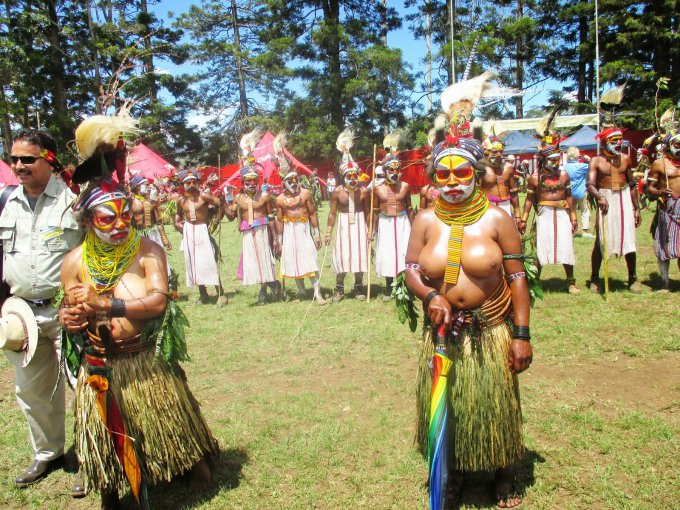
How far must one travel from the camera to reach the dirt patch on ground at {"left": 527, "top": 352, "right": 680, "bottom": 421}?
436 cm

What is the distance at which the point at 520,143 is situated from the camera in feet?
77.1

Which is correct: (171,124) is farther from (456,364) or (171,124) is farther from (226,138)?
(456,364)

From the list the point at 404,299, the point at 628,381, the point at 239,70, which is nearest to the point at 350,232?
the point at 628,381

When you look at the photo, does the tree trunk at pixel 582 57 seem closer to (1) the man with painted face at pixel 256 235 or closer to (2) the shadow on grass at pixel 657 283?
Answer: (2) the shadow on grass at pixel 657 283

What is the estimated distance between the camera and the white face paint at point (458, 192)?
9.86ft

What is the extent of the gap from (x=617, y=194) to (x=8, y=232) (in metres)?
7.34

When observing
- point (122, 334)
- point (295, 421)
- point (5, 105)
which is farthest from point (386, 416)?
point (5, 105)

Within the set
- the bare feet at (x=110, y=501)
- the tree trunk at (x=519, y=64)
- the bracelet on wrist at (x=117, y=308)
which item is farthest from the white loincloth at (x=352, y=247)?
the tree trunk at (x=519, y=64)

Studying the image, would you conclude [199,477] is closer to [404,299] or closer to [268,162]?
[404,299]

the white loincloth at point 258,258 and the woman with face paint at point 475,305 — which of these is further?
the white loincloth at point 258,258

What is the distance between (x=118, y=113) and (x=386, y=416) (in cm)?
305

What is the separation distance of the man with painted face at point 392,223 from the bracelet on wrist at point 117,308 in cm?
563

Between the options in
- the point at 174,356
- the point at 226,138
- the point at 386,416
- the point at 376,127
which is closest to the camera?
the point at 174,356

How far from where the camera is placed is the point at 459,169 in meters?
3.01
